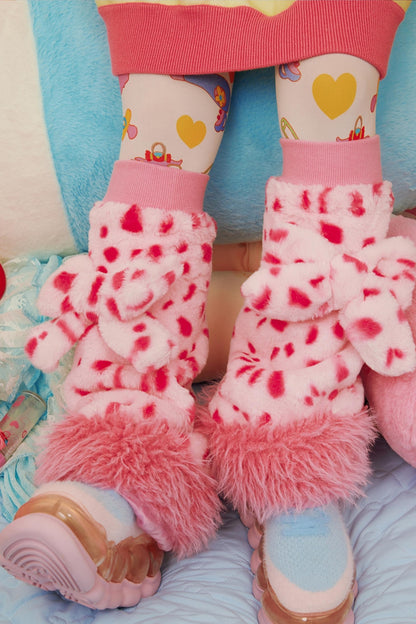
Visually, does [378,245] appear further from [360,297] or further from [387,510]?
[387,510]

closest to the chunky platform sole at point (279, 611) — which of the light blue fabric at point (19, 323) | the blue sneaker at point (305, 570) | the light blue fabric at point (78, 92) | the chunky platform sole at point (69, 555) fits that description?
the blue sneaker at point (305, 570)

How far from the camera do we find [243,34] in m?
0.64

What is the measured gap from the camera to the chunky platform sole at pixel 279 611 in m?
0.56

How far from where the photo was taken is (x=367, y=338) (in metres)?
0.60

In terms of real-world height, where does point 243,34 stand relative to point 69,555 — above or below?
above

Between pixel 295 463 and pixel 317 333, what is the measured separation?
144 mm

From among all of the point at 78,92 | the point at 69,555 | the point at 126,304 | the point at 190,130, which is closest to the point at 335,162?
the point at 190,130

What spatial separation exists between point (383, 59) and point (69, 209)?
47 centimetres

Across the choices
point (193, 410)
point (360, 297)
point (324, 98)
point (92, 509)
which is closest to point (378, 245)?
point (360, 297)

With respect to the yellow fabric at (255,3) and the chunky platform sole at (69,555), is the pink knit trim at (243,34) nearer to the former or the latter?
the yellow fabric at (255,3)

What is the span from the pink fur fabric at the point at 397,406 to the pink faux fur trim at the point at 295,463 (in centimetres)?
5

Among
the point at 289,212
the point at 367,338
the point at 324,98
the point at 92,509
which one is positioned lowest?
the point at 92,509

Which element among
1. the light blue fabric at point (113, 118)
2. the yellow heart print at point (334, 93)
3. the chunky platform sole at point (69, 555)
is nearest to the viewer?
the chunky platform sole at point (69, 555)

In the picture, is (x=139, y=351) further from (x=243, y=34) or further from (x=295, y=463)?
(x=243, y=34)
